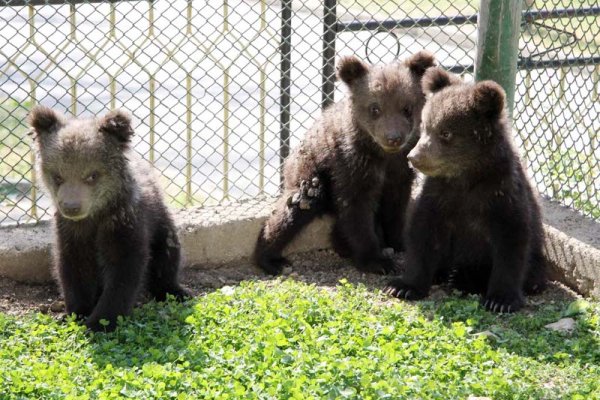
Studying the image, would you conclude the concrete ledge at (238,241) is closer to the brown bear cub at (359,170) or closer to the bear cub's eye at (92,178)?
the brown bear cub at (359,170)

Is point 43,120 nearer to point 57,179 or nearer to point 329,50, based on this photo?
point 57,179

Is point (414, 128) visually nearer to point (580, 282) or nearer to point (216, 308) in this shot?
point (580, 282)

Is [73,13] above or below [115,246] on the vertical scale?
above

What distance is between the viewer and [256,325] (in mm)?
6281

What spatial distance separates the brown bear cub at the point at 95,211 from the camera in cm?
639

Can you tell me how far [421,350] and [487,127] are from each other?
173 centimetres

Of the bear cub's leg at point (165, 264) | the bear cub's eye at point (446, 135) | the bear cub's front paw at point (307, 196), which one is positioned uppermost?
the bear cub's eye at point (446, 135)

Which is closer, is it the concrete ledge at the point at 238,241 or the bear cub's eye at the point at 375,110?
the concrete ledge at the point at 238,241

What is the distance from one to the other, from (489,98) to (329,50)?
2073 mm

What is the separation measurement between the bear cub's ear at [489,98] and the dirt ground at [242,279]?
138 centimetres

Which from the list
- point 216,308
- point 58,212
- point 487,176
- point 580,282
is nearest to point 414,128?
point 487,176

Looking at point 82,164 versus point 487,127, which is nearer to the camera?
point 82,164

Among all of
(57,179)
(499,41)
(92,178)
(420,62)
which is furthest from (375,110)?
(57,179)

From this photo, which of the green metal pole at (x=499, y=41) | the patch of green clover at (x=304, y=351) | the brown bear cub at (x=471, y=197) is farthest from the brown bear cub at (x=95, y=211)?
the green metal pole at (x=499, y=41)
